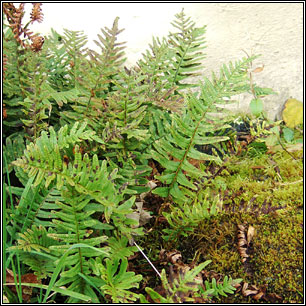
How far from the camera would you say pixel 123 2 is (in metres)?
2.79

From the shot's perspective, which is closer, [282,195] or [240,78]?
[240,78]

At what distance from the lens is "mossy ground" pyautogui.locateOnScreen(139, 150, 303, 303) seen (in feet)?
5.61


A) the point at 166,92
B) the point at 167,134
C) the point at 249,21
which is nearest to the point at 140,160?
the point at 167,134

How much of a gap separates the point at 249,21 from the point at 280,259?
2.00 metres

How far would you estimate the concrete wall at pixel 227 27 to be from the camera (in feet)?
9.21

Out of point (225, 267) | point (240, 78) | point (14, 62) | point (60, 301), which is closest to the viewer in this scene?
point (60, 301)

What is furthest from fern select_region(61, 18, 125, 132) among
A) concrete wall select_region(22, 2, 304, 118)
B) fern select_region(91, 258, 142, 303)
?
concrete wall select_region(22, 2, 304, 118)

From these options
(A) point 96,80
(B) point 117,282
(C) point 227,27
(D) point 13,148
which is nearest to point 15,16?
(A) point 96,80

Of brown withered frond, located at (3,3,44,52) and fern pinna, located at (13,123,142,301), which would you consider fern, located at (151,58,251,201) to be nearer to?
fern pinna, located at (13,123,142,301)

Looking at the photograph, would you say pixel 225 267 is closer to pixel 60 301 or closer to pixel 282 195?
pixel 282 195

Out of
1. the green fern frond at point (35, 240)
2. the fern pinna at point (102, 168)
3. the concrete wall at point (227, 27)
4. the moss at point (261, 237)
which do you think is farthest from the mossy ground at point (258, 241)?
the concrete wall at point (227, 27)

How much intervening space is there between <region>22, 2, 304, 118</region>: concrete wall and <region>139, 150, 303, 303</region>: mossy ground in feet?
3.55

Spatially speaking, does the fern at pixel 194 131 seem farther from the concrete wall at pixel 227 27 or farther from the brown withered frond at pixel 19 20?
the concrete wall at pixel 227 27

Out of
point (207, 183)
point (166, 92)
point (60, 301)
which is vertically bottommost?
point (60, 301)
